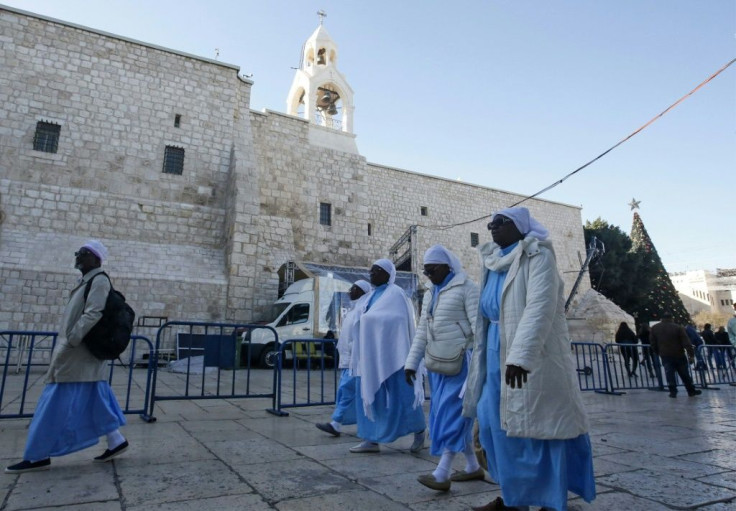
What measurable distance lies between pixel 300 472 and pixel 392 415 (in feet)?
3.18

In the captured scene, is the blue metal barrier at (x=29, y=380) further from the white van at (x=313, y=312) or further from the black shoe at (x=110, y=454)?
the white van at (x=313, y=312)

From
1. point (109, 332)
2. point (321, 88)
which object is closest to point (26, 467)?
point (109, 332)

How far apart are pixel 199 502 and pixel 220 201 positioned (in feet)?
45.0

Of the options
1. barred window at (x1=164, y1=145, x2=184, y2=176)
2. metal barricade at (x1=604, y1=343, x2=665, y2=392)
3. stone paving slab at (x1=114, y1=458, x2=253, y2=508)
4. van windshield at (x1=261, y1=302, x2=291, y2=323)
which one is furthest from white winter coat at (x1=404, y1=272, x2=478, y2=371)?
barred window at (x1=164, y1=145, x2=184, y2=176)

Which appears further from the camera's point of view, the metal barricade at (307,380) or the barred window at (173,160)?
the barred window at (173,160)

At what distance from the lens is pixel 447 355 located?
3.05 metres

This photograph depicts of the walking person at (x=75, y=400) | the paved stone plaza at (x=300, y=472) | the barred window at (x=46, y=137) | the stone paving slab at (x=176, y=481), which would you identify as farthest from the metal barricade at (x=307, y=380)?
the barred window at (x=46, y=137)

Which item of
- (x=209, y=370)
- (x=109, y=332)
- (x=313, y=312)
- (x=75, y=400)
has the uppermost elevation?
(x=313, y=312)

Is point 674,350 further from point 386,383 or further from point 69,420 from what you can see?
point 69,420

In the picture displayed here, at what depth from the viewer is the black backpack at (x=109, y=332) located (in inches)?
124

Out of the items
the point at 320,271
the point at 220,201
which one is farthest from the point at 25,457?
the point at 220,201

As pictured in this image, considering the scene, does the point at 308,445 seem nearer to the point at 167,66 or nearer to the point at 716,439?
the point at 716,439

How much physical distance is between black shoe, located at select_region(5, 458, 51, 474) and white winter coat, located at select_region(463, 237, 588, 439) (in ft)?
10.0

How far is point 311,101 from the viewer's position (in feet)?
62.8
